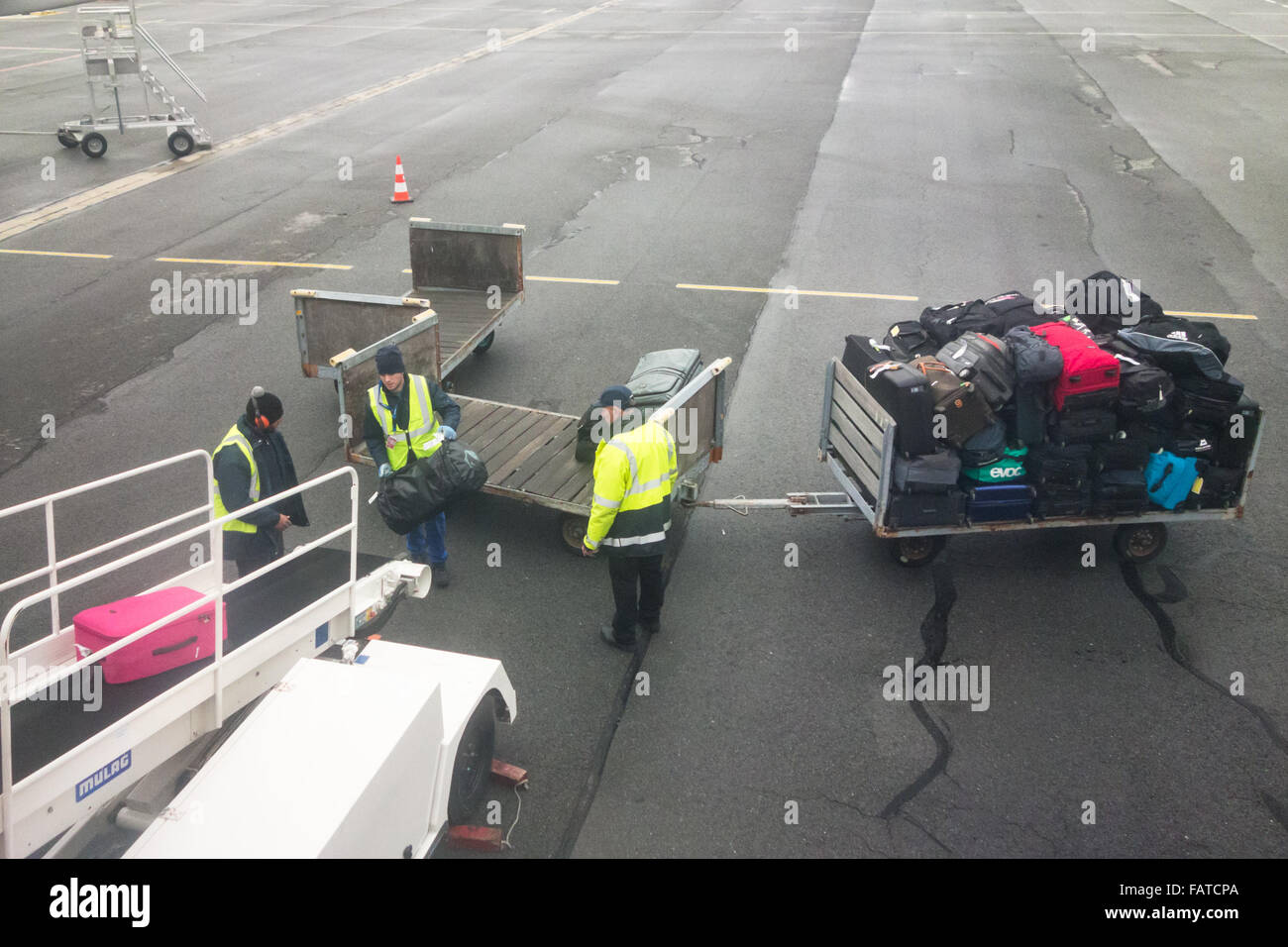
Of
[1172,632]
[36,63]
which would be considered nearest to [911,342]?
[1172,632]

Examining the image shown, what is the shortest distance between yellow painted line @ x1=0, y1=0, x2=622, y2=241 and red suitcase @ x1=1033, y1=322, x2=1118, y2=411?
50.7 feet

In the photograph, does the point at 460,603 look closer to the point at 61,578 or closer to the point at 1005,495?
the point at 61,578

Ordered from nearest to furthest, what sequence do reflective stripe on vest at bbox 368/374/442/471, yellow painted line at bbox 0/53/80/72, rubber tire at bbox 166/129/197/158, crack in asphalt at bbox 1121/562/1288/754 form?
crack in asphalt at bbox 1121/562/1288/754
reflective stripe on vest at bbox 368/374/442/471
rubber tire at bbox 166/129/197/158
yellow painted line at bbox 0/53/80/72

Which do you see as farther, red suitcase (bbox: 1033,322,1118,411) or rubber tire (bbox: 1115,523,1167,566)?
rubber tire (bbox: 1115,523,1167,566)

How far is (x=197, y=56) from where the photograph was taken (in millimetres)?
29266

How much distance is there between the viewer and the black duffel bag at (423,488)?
7.02 m

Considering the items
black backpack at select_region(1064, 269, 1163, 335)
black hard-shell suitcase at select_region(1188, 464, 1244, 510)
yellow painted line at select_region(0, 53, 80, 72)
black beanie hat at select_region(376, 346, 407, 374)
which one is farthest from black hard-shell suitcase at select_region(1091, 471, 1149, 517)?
yellow painted line at select_region(0, 53, 80, 72)

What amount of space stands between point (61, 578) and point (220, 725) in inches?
151

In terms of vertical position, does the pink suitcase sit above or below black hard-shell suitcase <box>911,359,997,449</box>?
below

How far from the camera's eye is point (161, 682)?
4.79 meters

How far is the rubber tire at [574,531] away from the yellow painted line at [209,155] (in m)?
12.4

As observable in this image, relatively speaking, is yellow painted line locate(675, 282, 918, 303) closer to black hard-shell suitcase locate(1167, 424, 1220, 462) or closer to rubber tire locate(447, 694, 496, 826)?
black hard-shell suitcase locate(1167, 424, 1220, 462)

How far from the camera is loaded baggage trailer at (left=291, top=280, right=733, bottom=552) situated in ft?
26.3

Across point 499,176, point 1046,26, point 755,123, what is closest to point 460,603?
point 499,176
